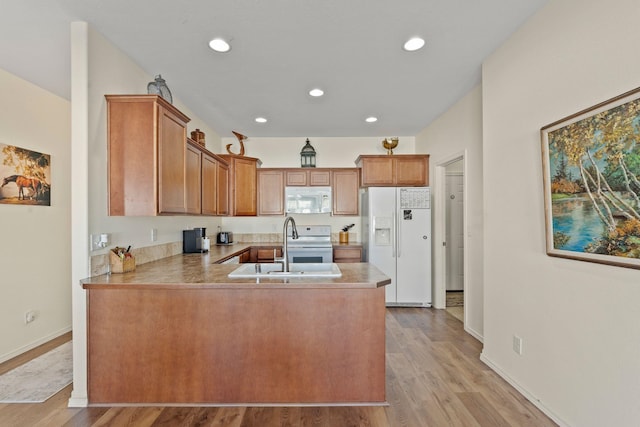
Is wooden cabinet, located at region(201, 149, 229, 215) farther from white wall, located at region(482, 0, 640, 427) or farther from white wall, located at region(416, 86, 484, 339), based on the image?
white wall, located at region(416, 86, 484, 339)

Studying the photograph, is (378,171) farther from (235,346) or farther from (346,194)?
(235,346)

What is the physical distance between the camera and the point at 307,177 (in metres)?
4.83

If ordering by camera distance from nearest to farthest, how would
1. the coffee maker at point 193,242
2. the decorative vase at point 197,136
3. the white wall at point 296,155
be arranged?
the decorative vase at point 197,136, the coffee maker at point 193,242, the white wall at point 296,155

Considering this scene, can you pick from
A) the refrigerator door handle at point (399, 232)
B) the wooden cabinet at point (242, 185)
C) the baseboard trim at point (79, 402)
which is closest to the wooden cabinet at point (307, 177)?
the wooden cabinet at point (242, 185)

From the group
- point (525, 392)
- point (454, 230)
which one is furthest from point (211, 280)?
point (454, 230)

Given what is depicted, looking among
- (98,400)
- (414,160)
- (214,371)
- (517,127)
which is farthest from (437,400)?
(414,160)

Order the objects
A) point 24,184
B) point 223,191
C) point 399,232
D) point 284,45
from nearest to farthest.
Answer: point 284,45, point 24,184, point 223,191, point 399,232

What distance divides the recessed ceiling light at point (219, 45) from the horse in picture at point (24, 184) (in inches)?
87.2

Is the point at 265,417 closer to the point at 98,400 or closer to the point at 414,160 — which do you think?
the point at 98,400

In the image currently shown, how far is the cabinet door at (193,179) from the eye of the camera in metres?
2.79

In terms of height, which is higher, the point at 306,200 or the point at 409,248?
the point at 306,200

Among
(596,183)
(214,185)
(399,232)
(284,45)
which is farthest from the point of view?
(399,232)

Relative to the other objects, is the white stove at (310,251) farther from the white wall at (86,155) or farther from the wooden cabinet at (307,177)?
the white wall at (86,155)

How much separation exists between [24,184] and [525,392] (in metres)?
4.52
